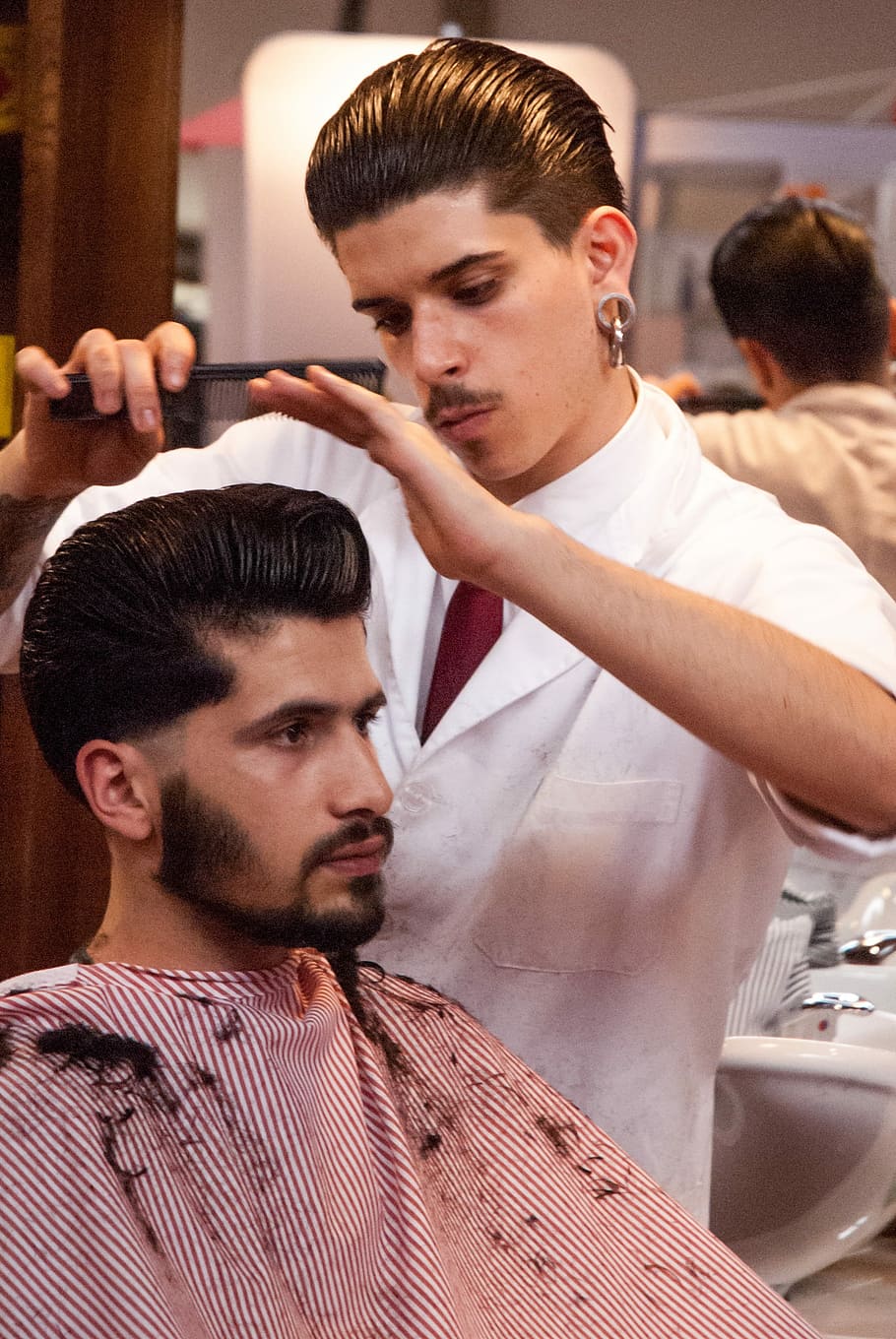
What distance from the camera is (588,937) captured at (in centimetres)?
174

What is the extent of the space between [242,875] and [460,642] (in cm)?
48

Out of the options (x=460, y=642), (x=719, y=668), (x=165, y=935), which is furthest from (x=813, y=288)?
(x=165, y=935)

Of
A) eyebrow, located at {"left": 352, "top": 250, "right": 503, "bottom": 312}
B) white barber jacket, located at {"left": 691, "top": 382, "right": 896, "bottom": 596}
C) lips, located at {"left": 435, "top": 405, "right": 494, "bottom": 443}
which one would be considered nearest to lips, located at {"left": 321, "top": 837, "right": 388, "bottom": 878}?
lips, located at {"left": 435, "top": 405, "right": 494, "bottom": 443}

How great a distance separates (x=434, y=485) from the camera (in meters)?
1.31

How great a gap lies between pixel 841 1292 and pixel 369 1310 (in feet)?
3.84

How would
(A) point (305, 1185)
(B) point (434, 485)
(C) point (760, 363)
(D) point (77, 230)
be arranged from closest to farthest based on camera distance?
(B) point (434, 485) → (A) point (305, 1185) → (D) point (77, 230) → (C) point (760, 363)

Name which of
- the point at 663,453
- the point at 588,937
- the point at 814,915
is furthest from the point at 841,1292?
the point at 663,453

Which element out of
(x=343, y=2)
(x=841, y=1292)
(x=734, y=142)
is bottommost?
(x=841, y=1292)

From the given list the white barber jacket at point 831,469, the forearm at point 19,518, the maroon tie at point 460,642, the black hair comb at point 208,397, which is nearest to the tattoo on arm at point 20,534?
the forearm at point 19,518

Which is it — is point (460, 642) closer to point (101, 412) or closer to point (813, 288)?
point (101, 412)

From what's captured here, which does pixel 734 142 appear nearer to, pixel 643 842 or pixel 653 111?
pixel 653 111

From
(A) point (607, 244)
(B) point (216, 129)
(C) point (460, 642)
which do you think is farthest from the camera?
(B) point (216, 129)

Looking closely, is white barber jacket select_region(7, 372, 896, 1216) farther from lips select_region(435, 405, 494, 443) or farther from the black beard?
the black beard

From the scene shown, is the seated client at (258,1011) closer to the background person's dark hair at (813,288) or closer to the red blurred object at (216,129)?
the red blurred object at (216,129)
